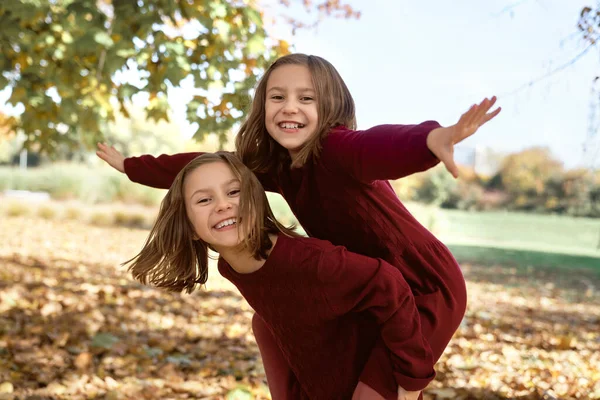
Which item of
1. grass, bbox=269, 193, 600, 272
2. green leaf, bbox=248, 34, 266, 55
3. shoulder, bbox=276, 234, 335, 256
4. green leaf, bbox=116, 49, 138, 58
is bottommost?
grass, bbox=269, 193, 600, 272

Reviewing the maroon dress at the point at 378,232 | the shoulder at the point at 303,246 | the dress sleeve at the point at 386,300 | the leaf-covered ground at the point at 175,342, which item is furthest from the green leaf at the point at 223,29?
the dress sleeve at the point at 386,300

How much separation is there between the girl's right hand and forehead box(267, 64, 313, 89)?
2.61 ft

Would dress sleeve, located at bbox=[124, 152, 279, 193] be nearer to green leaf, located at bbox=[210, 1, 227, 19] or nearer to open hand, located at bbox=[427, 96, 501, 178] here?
open hand, located at bbox=[427, 96, 501, 178]

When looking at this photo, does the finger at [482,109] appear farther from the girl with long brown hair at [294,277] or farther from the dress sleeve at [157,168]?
the dress sleeve at [157,168]

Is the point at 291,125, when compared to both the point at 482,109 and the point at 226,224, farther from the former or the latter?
the point at 482,109

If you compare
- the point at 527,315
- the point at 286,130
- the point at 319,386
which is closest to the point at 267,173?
the point at 286,130

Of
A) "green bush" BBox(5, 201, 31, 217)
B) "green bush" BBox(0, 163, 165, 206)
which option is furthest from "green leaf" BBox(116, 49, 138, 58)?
"green bush" BBox(0, 163, 165, 206)

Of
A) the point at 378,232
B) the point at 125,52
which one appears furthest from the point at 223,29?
the point at 378,232

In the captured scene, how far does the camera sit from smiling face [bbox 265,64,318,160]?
79.0 inches

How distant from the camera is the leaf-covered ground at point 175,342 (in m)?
3.81

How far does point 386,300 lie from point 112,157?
1402mm

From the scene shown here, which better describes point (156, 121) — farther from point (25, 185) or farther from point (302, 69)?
point (25, 185)

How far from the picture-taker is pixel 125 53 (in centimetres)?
421

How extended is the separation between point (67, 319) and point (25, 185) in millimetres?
16991
